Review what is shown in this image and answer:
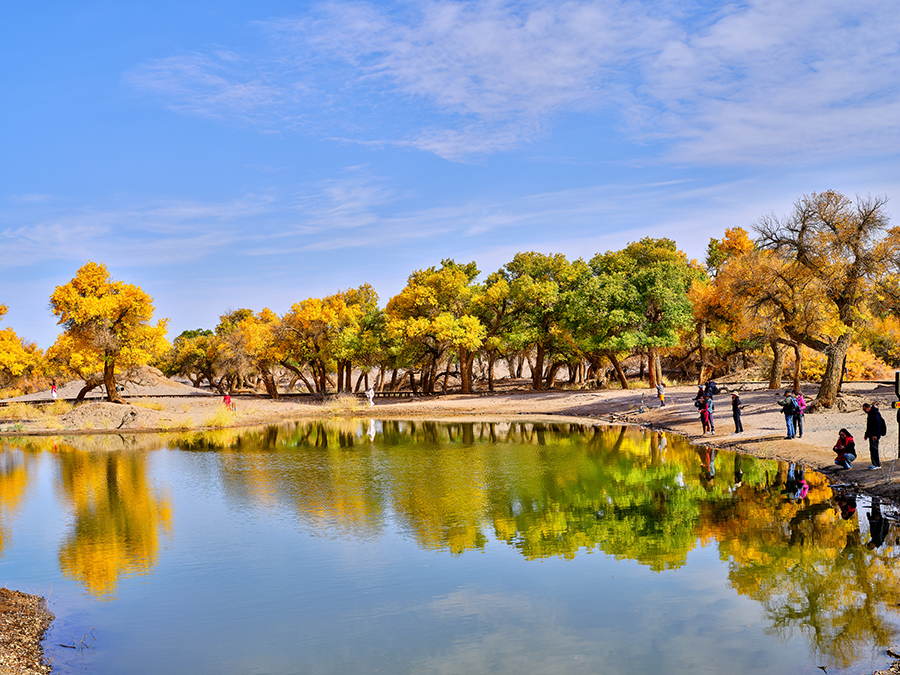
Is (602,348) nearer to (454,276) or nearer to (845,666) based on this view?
(454,276)

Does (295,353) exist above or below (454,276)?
below

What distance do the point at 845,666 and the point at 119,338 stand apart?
47.3 meters

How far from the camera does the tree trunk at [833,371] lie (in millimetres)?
30391

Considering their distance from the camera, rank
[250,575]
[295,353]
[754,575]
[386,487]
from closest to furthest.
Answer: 1. [754,575]
2. [250,575]
3. [386,487]
4. [295,353]

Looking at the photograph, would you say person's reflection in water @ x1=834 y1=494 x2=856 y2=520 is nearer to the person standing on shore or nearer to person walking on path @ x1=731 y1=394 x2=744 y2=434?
person walking on path @ x1=731 y1=394 x2=744 y2=434

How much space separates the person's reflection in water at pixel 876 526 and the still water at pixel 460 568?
9 centimetres

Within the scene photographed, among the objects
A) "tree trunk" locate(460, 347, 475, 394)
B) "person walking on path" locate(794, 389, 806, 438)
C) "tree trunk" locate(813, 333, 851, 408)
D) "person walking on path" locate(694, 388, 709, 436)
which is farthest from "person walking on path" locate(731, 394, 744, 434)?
"tree trunk" locate(460, 347, 475, 394)

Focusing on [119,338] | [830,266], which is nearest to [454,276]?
[119,338]

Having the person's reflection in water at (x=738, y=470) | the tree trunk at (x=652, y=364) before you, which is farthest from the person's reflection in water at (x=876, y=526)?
the tree trunk at (x=652, y=364)

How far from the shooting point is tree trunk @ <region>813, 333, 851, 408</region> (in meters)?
30.4

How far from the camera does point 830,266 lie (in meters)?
30.1

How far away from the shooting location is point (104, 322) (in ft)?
153

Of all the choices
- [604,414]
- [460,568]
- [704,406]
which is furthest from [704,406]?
[460,568]

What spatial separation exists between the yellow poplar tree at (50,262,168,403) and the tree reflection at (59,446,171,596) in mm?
17541
